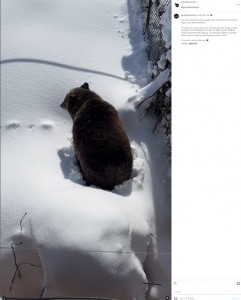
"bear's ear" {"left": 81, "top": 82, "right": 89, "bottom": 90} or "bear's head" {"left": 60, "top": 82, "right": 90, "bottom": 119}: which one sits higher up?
"bear's ear" {"left": 81, "top": 82, "right": 89, "bottom": 90}

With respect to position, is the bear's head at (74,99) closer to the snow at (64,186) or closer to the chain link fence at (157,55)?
the snow at (64,186)

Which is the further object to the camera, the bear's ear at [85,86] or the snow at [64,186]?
the bear's ear at [85,86]

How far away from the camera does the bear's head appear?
190 cm

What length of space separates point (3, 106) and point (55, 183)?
38cm

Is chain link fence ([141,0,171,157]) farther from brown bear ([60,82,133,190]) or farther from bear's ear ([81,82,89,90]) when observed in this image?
bear's ear ([81,82,89,90])

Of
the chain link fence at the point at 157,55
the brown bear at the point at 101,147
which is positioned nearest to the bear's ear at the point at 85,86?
the brown bear at the point at 101,147

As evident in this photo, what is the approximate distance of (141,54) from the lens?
2041 millimetres

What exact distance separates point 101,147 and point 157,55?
67 centimetres

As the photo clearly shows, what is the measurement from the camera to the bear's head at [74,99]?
1901 millimetres

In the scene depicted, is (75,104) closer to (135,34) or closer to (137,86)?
(137,86)

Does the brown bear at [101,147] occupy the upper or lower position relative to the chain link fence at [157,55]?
lower

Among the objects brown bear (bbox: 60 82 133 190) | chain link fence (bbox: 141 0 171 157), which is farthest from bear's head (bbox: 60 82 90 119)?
chain link fence (bbox: 141 0 171 157)

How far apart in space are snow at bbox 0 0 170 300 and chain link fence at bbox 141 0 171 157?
0.54 ft

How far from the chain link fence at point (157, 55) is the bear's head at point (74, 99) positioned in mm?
370
